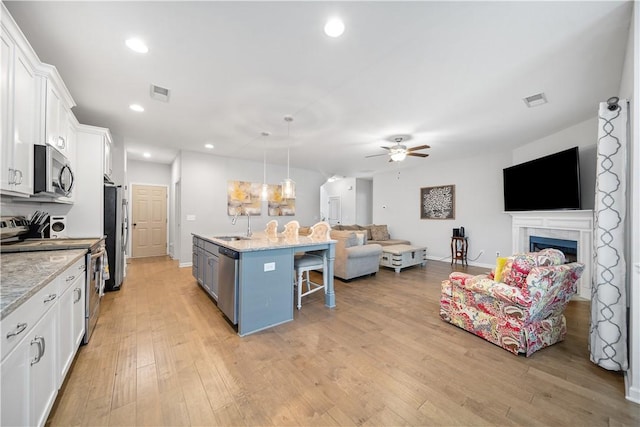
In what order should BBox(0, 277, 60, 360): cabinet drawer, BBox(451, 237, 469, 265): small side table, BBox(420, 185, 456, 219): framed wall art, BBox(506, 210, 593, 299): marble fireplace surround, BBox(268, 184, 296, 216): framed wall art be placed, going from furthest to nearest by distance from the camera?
1. BBox(268, 184, 296, 216): framed wall art
2. BBox(420, 185, 456, 219): framed wall art
3. BBox(451, 237, 469, 265): small side table
4. BBox(506, 210, 593, 299): marble fireplace surround
5. BBox(0, 277, 60, 360): cabinet drawer

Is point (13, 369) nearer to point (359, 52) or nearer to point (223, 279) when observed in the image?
point (223, 279)

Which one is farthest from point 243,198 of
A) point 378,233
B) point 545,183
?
point 545,183

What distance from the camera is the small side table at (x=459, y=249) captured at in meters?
6.01

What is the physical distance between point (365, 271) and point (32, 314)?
13.7 ft

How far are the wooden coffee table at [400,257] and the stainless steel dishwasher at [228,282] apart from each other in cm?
357

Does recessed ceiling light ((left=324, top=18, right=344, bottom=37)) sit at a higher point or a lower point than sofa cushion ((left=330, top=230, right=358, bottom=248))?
higher

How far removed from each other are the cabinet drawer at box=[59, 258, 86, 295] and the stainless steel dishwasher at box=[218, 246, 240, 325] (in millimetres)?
1159

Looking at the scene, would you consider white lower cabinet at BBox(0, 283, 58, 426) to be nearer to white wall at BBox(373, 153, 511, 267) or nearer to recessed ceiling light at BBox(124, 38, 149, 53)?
recessed ceiling light at BBox(124, 38, 149, 53)

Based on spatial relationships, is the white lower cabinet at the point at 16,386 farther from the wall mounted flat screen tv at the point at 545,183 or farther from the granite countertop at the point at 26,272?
the wall mounted flat screen tv at the point at 545,183

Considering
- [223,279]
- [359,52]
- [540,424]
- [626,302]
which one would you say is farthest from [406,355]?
[359,52]

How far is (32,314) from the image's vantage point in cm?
118

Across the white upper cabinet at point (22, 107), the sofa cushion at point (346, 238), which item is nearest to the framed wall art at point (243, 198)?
the sofa cushion at point (346, 238)

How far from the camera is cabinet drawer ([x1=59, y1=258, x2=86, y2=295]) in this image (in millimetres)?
1646

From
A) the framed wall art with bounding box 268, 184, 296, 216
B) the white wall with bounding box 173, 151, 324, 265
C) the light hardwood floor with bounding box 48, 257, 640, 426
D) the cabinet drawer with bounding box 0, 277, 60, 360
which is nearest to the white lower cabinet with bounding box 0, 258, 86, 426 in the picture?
the cabinet drawer with bounding box 0, 277, 60, 360
